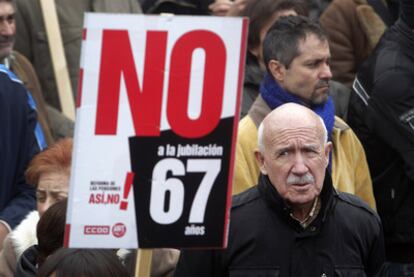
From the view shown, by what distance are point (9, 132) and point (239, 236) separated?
212cm

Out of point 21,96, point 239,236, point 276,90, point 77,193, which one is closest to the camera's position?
point 77,193

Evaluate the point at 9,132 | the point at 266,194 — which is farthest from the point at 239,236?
the point at 9,132

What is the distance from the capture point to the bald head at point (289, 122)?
5.96 m

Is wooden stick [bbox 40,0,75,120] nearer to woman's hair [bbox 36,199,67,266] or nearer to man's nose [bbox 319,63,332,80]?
man's nose [bbox 319,63,332,80]

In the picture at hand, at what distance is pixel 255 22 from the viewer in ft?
26.5

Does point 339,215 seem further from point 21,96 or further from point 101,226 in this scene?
point 21,96

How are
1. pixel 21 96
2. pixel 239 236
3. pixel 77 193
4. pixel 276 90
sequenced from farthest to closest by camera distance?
pixel 21 96
pixel 276 90
pixel 239 236
pixel 77 193

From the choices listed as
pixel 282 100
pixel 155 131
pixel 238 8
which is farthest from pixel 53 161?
pixel 238 8

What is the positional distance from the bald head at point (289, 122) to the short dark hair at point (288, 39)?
48.2 inches

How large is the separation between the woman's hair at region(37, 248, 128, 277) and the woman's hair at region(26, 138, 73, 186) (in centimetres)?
137

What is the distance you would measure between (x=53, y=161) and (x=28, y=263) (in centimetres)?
88

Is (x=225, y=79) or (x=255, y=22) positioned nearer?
(x=225, y=79)

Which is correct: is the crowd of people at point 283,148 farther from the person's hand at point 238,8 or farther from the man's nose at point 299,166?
the person's hand at point 238,8

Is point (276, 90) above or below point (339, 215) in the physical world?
above
